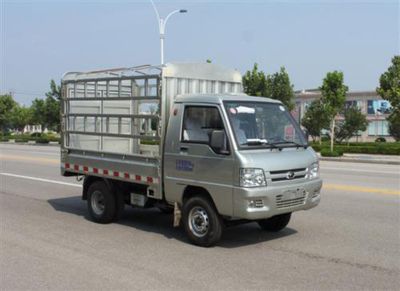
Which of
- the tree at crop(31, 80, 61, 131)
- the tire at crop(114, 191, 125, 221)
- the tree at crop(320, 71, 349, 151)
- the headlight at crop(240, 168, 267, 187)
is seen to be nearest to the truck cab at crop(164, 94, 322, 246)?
the headlight at crop(240, 168, 267, 187)

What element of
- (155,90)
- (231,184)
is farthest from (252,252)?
(155,90)

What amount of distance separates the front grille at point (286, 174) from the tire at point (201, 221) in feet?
3.16

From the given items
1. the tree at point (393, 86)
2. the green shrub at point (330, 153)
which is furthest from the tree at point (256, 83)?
the tree at point (393, 86)

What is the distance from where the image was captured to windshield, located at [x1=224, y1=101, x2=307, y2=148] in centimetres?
725

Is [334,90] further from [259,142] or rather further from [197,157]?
[197,157]

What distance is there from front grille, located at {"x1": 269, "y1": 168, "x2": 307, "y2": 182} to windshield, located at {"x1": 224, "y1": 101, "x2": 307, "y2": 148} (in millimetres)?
403

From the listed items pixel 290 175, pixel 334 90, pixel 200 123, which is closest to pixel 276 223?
pixel 290 175

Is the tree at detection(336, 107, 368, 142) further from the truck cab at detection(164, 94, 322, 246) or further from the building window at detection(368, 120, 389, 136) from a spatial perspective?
the truck cab at detection(164, 94, 322, 246)

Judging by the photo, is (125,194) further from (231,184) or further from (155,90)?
(231,184)

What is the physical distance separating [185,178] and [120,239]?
1420mm

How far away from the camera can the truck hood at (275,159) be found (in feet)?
22.6

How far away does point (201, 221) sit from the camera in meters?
7.46

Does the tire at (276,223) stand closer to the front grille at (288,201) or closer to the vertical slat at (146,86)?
the front grille at (288,201)

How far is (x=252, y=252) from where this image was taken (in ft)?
23.3
